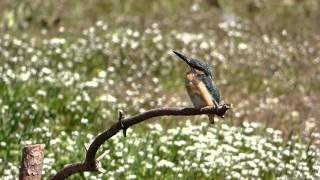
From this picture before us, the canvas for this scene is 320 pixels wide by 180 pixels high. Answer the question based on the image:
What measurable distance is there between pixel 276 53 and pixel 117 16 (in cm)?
375

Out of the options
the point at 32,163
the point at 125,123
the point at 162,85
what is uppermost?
the point at 162,85

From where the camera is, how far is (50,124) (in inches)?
428

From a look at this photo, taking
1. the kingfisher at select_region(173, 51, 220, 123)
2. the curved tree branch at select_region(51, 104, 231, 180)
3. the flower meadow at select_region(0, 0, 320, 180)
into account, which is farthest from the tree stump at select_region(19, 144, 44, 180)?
the kingfisher at select_region(173, 51, 220, 123)

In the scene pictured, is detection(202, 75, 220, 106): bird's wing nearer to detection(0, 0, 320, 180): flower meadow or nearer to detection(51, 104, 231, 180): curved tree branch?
detection(51, 104, 231, 180): curved tree branch

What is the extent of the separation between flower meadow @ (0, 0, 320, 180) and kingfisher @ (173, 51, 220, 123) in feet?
5.31

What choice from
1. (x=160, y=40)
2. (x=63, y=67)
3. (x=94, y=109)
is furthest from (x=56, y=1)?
(x=94, y=109)

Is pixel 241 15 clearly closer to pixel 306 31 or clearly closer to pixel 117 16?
pixel 306 31

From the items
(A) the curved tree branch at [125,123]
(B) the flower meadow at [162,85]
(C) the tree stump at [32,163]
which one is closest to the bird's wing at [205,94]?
(A) the curved tree branch at [125,123]

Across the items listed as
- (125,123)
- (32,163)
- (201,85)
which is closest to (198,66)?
(201,85)

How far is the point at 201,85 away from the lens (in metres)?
5.59

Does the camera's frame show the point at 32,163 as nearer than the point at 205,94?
No

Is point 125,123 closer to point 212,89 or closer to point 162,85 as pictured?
point 212,89

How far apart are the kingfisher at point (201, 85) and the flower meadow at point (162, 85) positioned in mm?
1619

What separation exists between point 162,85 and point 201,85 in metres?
8.18
